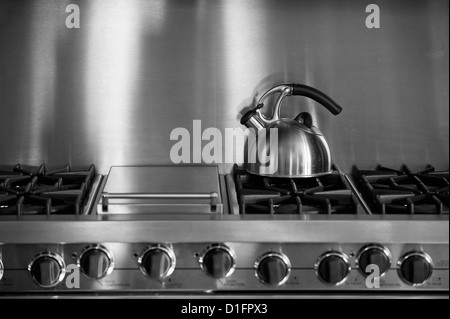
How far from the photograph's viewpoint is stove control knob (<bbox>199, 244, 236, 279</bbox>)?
4.55 feet

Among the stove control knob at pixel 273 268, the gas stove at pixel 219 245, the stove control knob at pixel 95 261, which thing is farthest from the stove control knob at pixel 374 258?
the stove control knob at pixel 95 261

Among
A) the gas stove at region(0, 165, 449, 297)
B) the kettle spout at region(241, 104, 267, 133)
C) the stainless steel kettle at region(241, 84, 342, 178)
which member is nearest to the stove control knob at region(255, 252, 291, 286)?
the gas stove at region(0, 165, 449, 297)

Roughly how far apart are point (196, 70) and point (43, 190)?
529 mm

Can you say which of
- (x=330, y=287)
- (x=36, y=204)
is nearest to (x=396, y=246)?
(x=330, y=287)

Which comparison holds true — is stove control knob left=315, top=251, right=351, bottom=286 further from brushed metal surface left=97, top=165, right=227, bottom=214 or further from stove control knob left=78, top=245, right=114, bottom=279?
stove control knob left=78, top=245, right=114, bottom=279

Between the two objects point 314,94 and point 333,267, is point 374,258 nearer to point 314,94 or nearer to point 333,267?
point 333,267

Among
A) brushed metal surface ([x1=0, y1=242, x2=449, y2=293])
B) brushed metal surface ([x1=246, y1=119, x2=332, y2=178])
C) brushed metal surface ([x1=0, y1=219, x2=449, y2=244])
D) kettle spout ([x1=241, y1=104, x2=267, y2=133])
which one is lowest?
brushed metal surface ([x1=0, y1=242, x2=449, y2=293])

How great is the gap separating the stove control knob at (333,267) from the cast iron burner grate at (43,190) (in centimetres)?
52

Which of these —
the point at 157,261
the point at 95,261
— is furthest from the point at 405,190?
the point at 95,261

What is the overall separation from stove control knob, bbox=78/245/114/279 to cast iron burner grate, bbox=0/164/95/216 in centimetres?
9

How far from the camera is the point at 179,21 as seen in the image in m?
1.82

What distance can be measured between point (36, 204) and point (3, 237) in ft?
0.47

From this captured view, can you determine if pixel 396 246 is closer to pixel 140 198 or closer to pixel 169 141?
pixel 140 198
